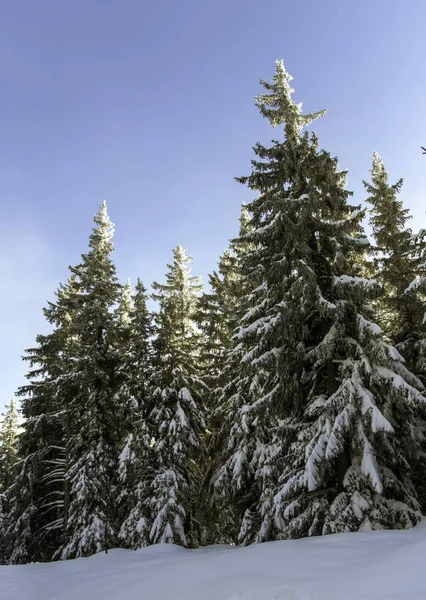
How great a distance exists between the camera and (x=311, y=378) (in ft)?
38.5

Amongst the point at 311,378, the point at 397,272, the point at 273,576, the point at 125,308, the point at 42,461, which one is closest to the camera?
the point at 273,576

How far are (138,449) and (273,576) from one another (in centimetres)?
1164

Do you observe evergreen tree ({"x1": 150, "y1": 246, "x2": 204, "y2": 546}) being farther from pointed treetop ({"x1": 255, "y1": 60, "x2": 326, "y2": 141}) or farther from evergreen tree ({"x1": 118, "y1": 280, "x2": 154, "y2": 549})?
pointed treetop ({"x1": 255, "y1": 60, "x2": 326, "y2": 141})

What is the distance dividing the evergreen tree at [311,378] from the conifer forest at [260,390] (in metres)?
0.05

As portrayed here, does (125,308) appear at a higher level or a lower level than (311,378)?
higher

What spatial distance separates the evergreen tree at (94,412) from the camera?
16500 mm

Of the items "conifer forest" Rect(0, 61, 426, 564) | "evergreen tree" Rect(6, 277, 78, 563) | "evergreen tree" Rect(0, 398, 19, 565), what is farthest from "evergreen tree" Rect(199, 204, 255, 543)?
"evergreen tree" Rect(0, 398, 19, 565)

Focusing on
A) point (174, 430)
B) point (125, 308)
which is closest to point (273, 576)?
point (174, 430)

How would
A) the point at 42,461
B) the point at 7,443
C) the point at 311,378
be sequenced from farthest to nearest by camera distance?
the point at 7,443
the point at 42,461
the point at 311,378

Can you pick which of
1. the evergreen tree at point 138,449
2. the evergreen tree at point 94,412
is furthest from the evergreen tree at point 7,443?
the evergreen tree at point 138,449

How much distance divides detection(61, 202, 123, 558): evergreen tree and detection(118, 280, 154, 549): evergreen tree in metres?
0.74

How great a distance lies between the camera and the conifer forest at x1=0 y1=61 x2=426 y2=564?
9.98 meters

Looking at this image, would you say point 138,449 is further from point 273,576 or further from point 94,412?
point 273,576

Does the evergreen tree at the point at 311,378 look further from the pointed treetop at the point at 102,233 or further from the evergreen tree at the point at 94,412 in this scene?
the pointed treetop at the point at 102,233
